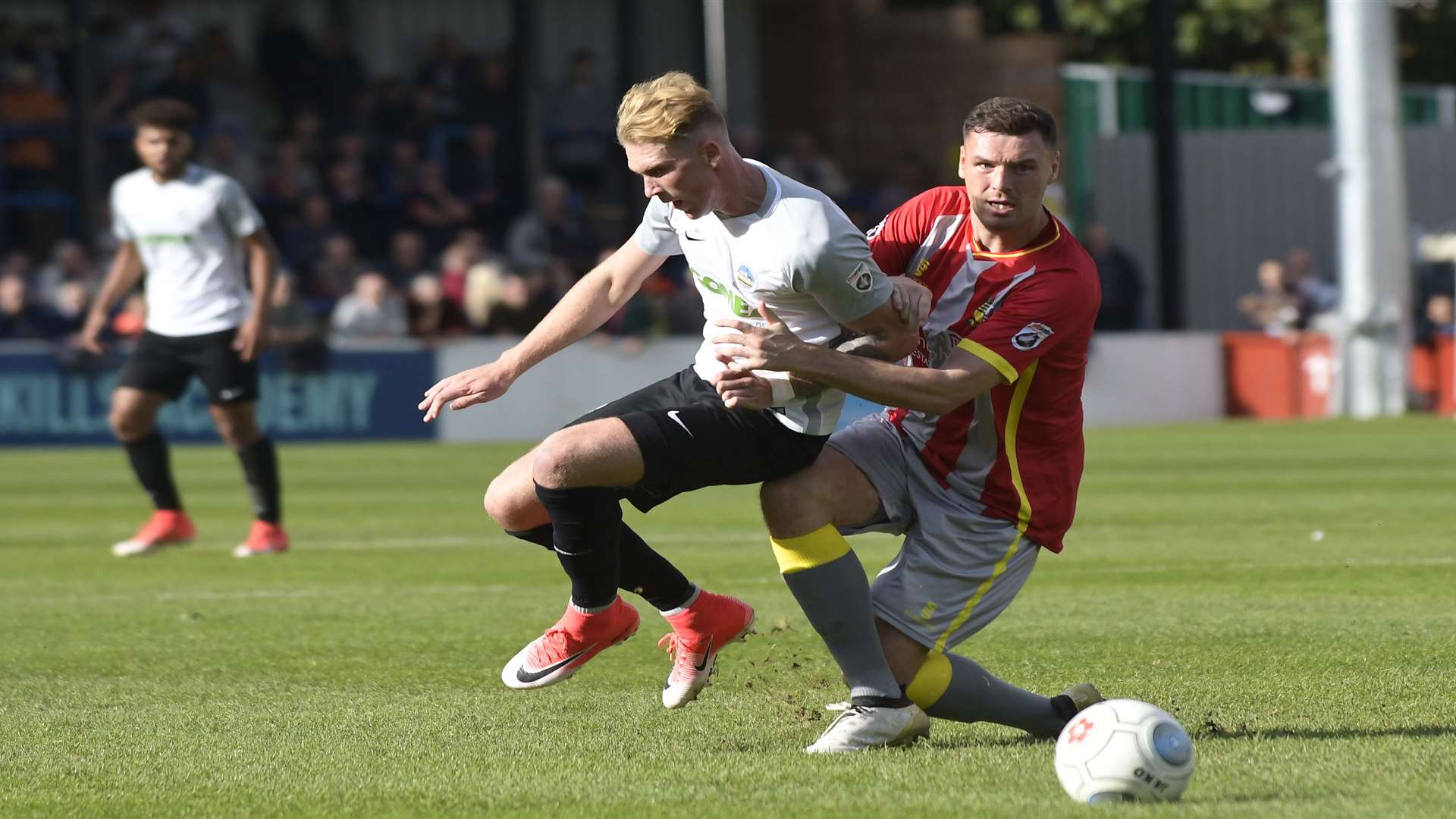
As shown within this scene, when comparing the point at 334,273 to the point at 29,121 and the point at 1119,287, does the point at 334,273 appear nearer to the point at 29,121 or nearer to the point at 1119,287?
the point at 29,121

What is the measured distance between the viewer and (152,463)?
408 inches

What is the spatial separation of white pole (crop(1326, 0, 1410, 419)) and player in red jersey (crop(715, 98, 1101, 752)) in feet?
53.2

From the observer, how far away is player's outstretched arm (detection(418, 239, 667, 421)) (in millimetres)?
5465

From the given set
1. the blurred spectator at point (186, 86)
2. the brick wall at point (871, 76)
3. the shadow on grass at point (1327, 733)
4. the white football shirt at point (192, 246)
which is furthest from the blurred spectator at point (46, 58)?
the shadow on grass at point (1327, 733)

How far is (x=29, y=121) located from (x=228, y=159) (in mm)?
3648

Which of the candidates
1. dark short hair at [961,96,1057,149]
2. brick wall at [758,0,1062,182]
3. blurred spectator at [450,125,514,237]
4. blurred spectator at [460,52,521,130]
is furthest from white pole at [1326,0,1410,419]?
dark short hair at [961,96,1057,149]

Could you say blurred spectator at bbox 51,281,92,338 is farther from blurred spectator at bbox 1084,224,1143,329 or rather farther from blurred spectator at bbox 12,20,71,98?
blurred spectator at bbox 1084,224,1143,329

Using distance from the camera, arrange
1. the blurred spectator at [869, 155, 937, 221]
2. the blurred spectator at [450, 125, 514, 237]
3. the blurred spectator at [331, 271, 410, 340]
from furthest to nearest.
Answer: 1. the blurred spectator at [869, 155, 937, 221]
2. the blurred spectator at [450, 125, 514, 237]
3. the blurred spectator at [331, 271, 410, 340]

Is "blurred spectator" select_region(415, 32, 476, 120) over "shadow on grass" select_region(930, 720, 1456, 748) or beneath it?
over

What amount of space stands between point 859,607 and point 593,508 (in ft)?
2.31

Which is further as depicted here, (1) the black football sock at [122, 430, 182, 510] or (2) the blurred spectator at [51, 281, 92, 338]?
(2) the blurred spectator at [51, 281, 92, 338]

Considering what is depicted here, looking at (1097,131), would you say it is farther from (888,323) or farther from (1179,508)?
(888,323)

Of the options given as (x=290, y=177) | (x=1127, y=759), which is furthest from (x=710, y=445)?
(x=290, y=177)

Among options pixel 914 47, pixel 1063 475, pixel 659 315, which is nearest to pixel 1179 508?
pixel 1063 475
